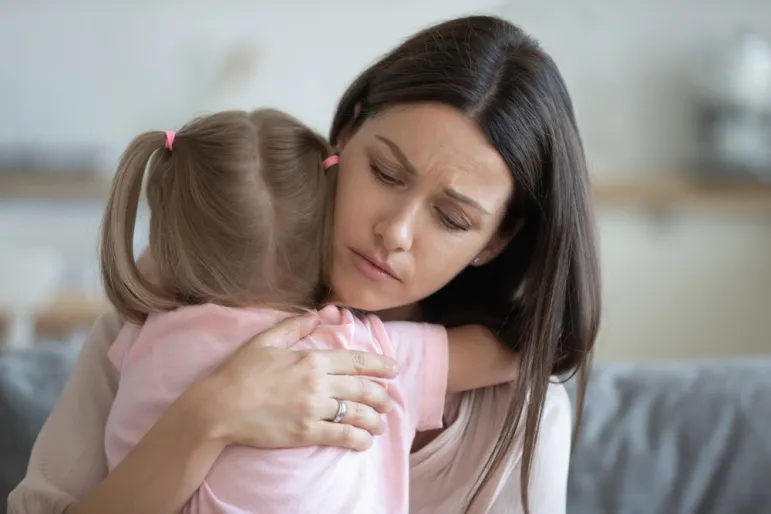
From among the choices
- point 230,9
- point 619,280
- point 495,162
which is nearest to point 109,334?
point 495,162

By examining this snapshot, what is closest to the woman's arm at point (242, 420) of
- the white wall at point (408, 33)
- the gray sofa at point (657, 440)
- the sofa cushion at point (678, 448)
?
the gray sofa at point (657, 440)

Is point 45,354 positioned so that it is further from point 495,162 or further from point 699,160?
point 699,160

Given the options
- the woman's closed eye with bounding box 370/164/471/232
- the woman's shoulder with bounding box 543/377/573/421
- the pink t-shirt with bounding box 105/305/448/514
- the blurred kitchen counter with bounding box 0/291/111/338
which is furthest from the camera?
the blurred kitchen counter with bounding box 0/291/111/338

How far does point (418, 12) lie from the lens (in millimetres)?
2891

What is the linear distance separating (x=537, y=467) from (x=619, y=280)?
2.09 meters

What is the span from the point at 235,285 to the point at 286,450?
20 cm

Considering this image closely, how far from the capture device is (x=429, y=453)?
1.12 metres

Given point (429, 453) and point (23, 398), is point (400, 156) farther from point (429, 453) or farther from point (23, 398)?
point (23, 398)

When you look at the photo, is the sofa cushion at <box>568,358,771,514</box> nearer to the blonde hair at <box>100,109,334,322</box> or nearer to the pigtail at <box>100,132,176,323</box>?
the blonde hair at <box>100,109,334,322</box>

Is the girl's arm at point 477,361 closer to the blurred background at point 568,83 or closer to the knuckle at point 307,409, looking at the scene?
the knuckle at point 307,409

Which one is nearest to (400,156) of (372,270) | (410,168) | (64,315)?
(410,168)

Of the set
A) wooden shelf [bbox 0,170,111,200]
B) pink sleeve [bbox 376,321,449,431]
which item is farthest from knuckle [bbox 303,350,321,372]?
wooden shelf [bbox 0,170,111,200]

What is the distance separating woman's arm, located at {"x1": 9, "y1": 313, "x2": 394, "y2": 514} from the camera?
901mm

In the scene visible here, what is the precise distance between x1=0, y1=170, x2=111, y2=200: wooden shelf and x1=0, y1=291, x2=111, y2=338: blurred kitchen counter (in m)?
0.33
